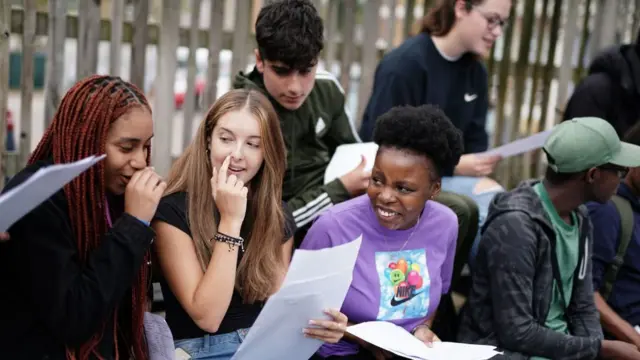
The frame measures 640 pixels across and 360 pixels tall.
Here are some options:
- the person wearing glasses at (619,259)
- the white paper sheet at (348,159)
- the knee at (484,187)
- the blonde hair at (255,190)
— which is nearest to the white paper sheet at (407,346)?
the blonde hair at (255,190)

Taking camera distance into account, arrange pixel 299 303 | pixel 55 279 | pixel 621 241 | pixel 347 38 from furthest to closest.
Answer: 1. pixel 347 38
2. pixel 621 241
3. pixel 299 303
4. pixel 55 279

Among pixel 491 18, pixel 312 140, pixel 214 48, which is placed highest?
pixel 491 18

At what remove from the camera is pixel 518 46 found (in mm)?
6426

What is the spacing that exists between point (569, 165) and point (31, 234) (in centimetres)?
221

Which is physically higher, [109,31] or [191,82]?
[109,31]

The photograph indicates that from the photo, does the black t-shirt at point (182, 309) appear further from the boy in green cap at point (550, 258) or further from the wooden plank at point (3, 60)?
the boy in green cap at point (550, 258)

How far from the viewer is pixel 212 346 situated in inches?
120

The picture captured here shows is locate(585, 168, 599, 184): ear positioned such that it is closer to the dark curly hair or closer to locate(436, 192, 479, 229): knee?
locate(436, 192, 479, 229): knee

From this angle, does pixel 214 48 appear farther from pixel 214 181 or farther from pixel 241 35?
pixel 214 181

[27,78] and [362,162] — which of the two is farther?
[27,78]

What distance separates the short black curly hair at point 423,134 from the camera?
3279mm

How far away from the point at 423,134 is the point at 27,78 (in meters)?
2.41

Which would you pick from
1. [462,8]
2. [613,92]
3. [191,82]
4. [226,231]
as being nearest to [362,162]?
[226,231]

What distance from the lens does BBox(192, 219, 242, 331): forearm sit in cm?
282
